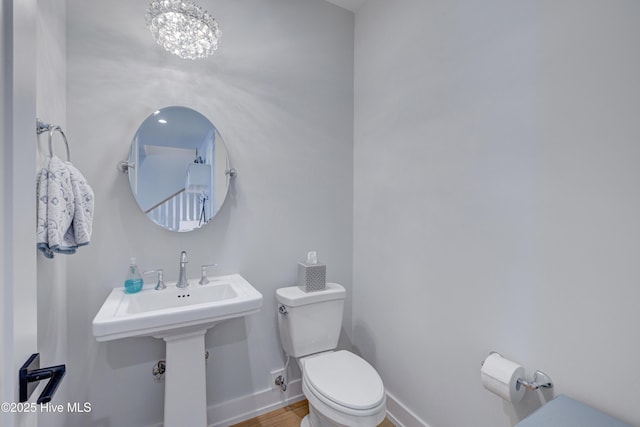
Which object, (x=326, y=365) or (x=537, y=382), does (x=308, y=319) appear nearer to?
(x=326, y=365)

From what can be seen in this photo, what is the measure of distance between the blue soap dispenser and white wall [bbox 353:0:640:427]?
1374 mm

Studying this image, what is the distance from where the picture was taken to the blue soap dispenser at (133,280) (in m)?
1.42

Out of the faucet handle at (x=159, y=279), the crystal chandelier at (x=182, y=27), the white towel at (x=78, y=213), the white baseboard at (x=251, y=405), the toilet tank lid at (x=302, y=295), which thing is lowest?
the white baseboard at (x=251, y=405)

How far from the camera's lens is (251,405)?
1.78 meters

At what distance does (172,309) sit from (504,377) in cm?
135

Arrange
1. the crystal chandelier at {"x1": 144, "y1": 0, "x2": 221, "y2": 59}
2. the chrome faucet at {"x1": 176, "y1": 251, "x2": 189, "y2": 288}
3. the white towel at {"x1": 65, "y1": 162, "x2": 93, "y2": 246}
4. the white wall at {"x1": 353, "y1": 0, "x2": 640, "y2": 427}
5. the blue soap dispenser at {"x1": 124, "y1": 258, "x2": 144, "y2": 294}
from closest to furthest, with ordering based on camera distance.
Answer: the white wall at {"x1": 353, "y1": 0, "x2": 640, "y2": 427}
the white towel at {"x1": 65, "y1": 162, "x2": 93, "y2": 246}
the crystal chandelier at {"x1": 144, "y1": 0, "x2": 221, "y2": 59}
the blue soap dispenser at {"x1": 124, "y1": 258, "x2": 144, "y2": 294}
the chrome faucet at {"x1": 176, "y1": 251, "x2": 189, "y2": 288}

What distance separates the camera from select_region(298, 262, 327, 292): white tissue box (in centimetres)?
174

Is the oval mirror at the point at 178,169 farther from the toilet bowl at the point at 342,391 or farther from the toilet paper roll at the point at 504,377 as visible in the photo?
the toilet paper roll at the point at 504,377

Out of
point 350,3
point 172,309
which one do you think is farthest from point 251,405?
point 350,3

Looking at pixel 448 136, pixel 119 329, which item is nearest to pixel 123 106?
pixel 119 329

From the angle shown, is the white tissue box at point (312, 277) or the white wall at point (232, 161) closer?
the white wall at point (232, 161)

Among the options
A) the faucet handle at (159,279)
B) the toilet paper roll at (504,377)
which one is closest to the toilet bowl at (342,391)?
the toilet paper roll at (504,377)

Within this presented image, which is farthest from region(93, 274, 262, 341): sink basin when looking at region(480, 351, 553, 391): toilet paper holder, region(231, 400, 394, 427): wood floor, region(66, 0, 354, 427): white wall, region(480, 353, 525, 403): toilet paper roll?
region(480, 351, 553, 391): toilet paper holder

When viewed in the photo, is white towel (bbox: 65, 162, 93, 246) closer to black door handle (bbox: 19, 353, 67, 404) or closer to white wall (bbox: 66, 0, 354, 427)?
white wall (bbox: 66, 0, 354, 427)
